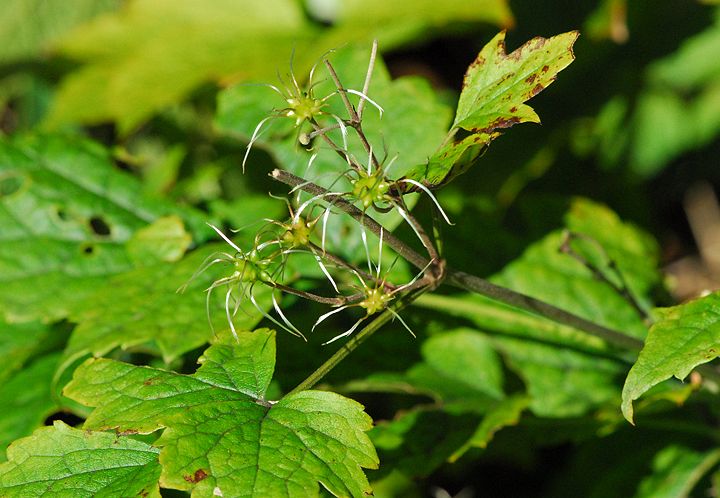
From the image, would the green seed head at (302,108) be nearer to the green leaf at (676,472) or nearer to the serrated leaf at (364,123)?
the serrated leaf at (364,123)

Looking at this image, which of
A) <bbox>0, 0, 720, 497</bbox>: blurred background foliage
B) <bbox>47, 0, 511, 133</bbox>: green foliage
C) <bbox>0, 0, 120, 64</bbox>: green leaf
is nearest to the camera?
<bbox>0, 0, 720, 497</bbox>: blurred background foliage

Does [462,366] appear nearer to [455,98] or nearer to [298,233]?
[298,233]

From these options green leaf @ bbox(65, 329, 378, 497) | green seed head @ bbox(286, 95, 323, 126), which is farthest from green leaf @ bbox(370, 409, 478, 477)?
green seed head @ bbox(286, 95, 323, 126)

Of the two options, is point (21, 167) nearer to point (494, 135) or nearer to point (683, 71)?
point (494, 135)

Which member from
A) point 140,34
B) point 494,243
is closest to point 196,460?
point 494,243

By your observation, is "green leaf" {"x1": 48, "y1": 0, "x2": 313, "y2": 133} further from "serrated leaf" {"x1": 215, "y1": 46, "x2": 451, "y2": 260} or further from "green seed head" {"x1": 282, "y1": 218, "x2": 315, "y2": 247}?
"green seed head" {"x1": 282, "y1": 218, "x2": 315, "y2": 247}

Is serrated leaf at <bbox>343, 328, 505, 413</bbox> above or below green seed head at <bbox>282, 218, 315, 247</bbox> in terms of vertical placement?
below

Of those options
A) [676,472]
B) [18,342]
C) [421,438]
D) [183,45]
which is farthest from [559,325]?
[183,45]
